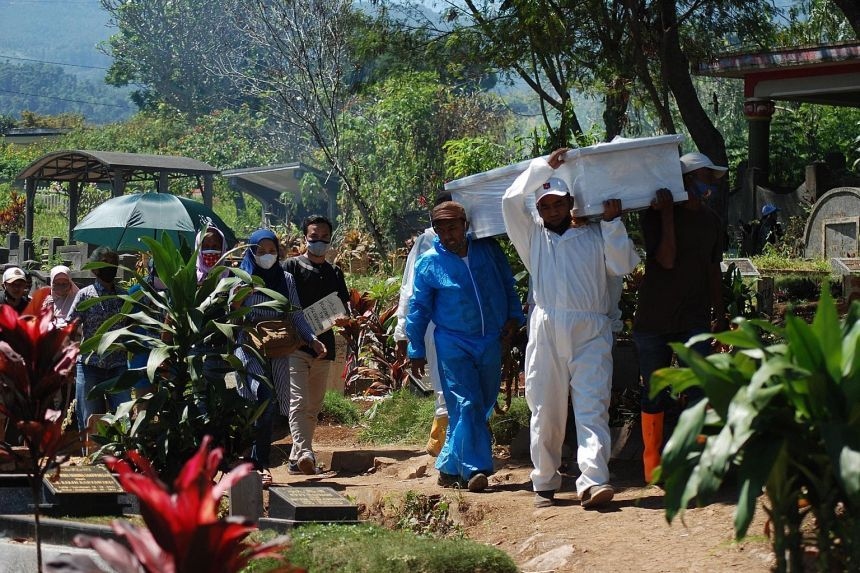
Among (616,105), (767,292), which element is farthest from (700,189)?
(616,105)

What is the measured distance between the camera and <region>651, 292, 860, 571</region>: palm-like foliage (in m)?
3.82

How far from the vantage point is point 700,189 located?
7.41 m

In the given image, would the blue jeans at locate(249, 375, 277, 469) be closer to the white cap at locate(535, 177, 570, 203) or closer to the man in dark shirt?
the man in dark shirt

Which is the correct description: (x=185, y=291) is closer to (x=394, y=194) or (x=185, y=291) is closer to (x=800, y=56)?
(x=800, y=56)

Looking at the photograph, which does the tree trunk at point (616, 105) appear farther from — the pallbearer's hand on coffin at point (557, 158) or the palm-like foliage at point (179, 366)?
the palm-like foliage at point (179, 366)

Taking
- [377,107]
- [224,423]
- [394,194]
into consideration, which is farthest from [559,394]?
[377,107]

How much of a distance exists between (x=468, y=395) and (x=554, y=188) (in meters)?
1.55

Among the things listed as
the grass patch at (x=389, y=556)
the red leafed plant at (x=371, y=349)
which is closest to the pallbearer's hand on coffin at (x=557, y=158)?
the grass patch at (x=389, y=556)

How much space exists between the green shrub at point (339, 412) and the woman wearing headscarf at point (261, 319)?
2.75 metres

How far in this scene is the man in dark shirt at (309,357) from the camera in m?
9.42

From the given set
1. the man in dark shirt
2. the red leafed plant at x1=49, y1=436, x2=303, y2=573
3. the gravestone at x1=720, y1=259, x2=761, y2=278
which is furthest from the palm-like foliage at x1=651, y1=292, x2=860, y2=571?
the gravestone at x1=720, y1=259, x2=761, y2=278

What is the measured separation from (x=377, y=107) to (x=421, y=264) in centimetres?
2301

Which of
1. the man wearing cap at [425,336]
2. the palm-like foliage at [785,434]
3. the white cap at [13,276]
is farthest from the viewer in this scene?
the white cap at [13,276]

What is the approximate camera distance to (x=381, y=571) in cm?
582
